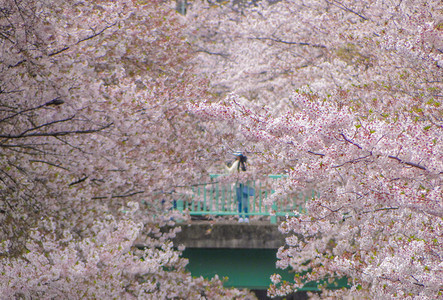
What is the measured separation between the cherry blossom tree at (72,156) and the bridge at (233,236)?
100 inches

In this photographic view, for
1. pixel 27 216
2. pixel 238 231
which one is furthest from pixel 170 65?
pixel 27 216

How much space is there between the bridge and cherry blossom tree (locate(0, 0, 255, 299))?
2.54m

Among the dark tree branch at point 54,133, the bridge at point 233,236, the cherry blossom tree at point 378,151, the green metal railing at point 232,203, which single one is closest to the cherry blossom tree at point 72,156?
the dark tree branch at point 54,133

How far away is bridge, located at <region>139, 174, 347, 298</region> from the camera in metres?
12.9

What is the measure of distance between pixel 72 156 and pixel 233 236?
5.82 m

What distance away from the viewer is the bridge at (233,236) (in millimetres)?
12922

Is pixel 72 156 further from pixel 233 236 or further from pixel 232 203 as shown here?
pixel 232 203

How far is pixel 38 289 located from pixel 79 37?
289 cm

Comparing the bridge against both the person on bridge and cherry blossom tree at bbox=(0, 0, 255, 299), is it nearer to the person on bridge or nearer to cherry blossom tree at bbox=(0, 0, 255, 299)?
the person on bridge

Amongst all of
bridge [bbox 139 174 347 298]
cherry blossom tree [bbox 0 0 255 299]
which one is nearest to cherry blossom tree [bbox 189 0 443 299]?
cherry blossom tree [bbox 0 0 255 299]

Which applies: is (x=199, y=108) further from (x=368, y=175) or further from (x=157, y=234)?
(x=157, y=234)

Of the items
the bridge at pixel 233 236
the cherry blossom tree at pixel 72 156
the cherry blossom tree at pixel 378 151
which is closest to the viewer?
the cherry blossom tree at pixel 378 151

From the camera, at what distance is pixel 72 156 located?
777 centimetres

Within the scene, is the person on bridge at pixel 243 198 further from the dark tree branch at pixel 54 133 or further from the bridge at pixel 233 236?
the dark tree branch at pixel 54 133
